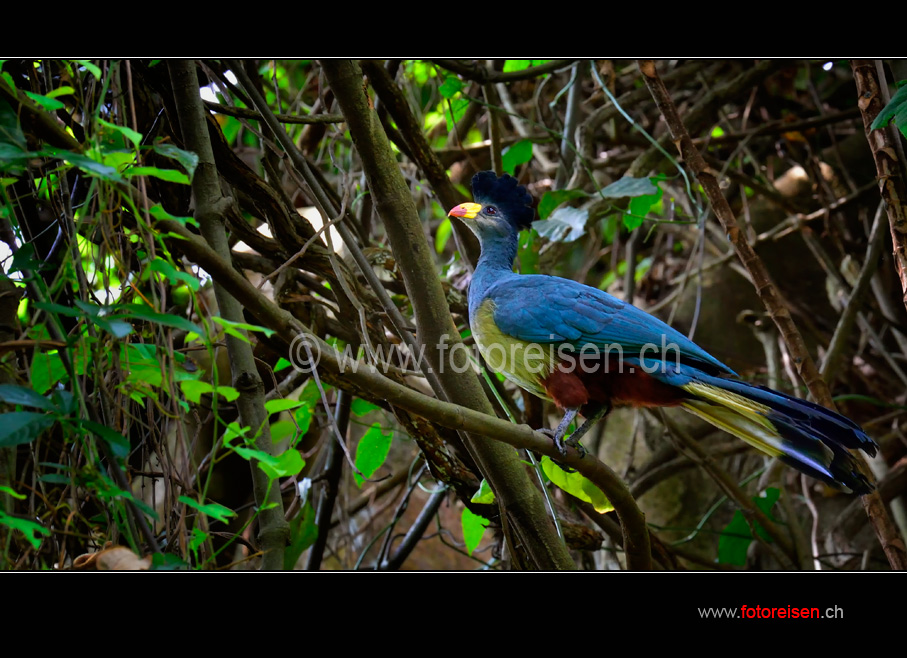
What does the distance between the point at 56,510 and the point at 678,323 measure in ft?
11.4

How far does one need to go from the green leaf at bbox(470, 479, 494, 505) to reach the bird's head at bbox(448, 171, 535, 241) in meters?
0.83

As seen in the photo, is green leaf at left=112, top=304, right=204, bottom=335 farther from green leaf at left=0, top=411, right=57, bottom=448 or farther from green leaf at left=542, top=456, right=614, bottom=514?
green leaf at left=542, top=456, right=614, bottom=514

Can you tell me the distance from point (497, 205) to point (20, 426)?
5.73 feet

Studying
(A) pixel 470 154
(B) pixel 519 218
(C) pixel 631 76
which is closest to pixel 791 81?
(C) pixel 631 76

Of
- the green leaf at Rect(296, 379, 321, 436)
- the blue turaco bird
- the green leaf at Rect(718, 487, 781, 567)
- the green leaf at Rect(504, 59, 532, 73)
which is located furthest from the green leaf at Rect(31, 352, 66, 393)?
the green leaf at Rect(718, 487, 781, 567)

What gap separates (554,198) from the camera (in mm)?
2824

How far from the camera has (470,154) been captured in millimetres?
3668

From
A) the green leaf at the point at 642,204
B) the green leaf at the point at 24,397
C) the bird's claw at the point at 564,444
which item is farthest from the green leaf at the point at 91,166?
the green leaf at the point at 642,204

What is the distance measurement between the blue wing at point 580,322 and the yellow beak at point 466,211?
33cm

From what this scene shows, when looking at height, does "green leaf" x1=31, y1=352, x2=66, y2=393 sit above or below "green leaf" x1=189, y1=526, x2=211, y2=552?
above

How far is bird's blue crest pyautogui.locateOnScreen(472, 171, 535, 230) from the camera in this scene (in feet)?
8.14

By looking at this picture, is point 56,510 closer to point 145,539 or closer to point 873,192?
point 145,539

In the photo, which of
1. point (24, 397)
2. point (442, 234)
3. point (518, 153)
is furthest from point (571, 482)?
point (442, 234)

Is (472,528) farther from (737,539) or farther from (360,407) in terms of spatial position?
(737,539)
